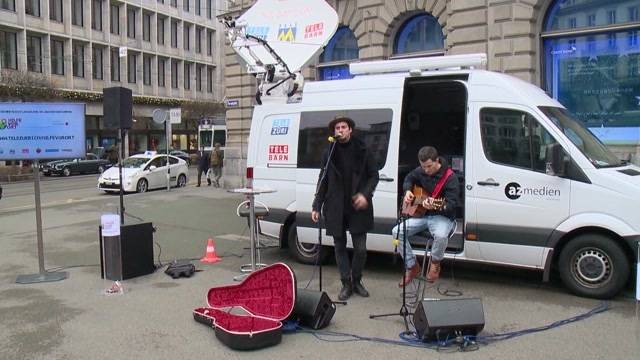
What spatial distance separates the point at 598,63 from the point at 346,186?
9.71 metres

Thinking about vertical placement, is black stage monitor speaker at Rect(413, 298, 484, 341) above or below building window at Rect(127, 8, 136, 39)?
below

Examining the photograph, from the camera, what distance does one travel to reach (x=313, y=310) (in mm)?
5547

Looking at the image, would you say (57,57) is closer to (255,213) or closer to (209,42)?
(209,42)

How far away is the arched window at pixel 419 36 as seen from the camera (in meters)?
16.6

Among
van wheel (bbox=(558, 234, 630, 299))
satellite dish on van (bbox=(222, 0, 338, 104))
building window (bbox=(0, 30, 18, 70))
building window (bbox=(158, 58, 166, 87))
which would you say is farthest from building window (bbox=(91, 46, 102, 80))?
van wheel (bbox=(558, 234, 630, 299))

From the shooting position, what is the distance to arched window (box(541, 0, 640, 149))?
42.6ft

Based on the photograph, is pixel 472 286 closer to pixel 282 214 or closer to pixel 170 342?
pixel 282 214

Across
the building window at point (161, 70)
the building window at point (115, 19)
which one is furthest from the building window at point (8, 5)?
the building window at point (161, 70)

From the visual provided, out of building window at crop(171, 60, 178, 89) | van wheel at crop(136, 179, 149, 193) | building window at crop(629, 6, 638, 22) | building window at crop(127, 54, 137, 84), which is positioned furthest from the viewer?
building window at crop(171, 60, 178, 89)

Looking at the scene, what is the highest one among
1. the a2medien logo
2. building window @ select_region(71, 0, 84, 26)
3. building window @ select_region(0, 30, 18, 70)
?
building window @ select_region(71, 0, 84, 26)

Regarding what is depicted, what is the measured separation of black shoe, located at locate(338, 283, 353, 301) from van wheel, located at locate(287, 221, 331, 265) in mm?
1690

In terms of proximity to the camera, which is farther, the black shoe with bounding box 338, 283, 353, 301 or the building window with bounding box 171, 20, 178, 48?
the building window with bounding box 171, 20, 178, 48

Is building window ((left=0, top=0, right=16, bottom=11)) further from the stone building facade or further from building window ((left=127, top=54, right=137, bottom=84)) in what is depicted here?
the stone building facade

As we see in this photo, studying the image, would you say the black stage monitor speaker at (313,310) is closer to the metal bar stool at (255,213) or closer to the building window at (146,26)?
the metal bar stool at (255,213)
